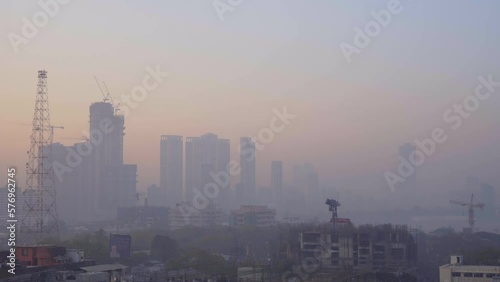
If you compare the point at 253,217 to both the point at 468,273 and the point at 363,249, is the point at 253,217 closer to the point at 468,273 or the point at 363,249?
the point at 363,249

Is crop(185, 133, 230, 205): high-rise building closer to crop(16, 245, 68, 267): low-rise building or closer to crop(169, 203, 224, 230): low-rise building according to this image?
crop(169, 203, 224, 230): low-rise building

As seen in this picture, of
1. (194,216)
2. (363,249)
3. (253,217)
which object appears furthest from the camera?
(194,216)

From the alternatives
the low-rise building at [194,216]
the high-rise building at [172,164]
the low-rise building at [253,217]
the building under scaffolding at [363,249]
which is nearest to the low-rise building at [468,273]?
the building under scaffolding at [363,249]

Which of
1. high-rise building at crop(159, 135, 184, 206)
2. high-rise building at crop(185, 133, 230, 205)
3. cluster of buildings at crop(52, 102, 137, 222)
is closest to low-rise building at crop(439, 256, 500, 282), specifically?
cluster of buildings at crop(52, 102, 137, 222)

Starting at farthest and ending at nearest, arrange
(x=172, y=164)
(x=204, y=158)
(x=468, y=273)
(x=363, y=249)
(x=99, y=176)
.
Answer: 1. (x=172, y=164)
2. (x=204, y=158)
3. (x=99, y=176)
4. (x=363, y=249)
5. (x=468, y=273)

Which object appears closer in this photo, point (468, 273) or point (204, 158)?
point (468, 273)

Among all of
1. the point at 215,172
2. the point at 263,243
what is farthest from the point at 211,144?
the point at 263,243

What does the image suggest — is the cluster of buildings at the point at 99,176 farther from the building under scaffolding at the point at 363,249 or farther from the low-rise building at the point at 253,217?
the building under scaffolding at the point at 363,249

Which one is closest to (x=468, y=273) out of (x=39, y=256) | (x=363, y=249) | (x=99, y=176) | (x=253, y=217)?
(x=363, y=249)
